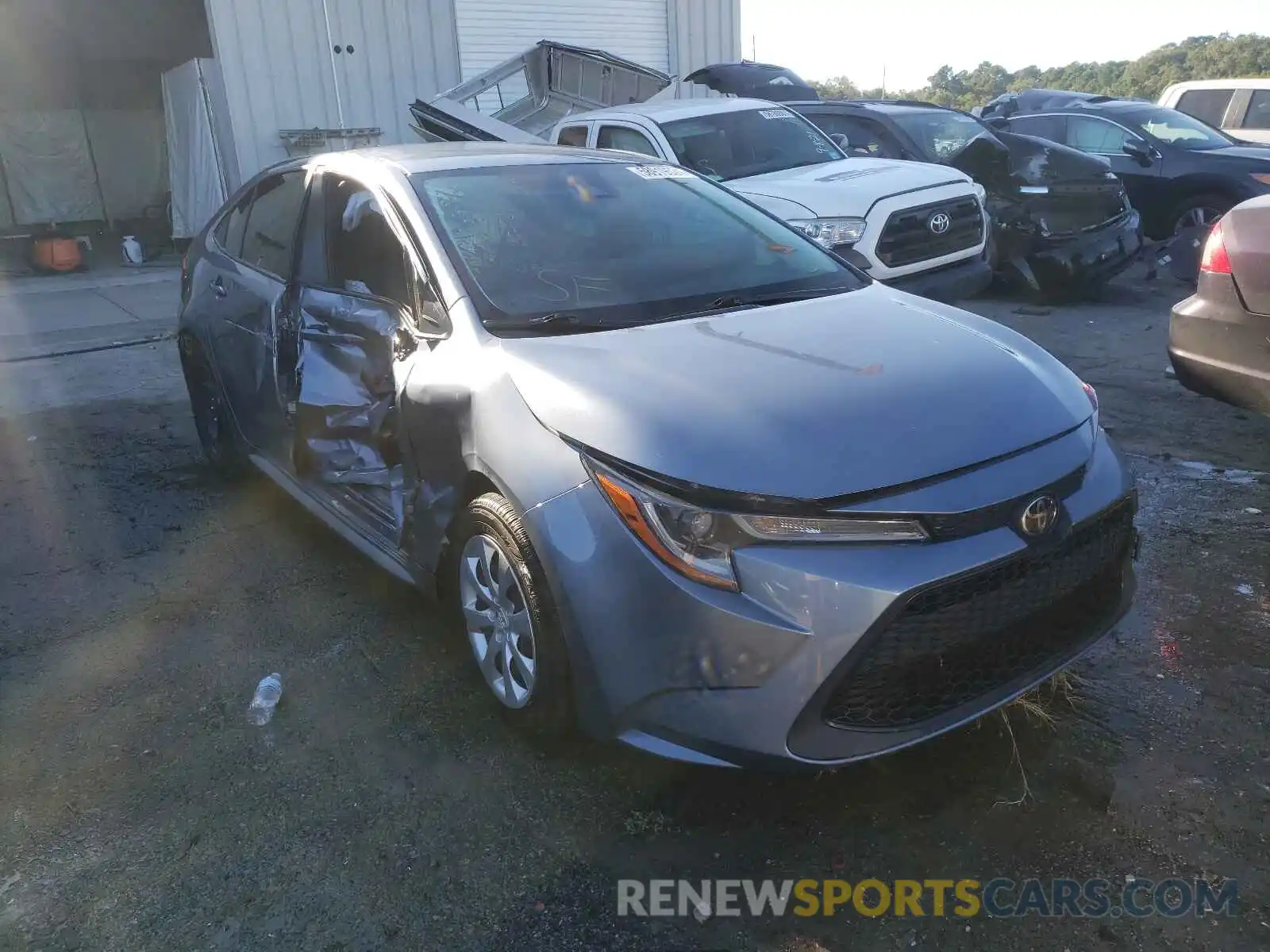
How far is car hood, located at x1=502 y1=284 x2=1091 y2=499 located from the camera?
2285 mm

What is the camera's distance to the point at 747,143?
780 centimetres

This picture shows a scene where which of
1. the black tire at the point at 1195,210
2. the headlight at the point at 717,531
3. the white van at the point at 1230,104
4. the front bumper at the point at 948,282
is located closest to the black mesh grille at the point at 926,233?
the front bumper at the point at 948,282

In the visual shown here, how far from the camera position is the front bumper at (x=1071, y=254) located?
819cm

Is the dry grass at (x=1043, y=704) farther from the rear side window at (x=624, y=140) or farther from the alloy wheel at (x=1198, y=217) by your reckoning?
the alloy wheel at (x=1198, y=217)

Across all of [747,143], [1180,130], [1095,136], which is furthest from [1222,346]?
[1095,136]

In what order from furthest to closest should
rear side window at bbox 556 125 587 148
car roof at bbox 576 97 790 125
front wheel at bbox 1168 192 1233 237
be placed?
front wheel at bbox 1168 192 1233 237 < rear side window at bbox 556 125 587 148 < car roof at bbox 576 97 790 125

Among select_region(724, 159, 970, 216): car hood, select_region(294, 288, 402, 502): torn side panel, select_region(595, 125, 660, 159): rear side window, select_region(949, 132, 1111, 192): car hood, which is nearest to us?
select_region(294, 288, 402, 502): torn side panel

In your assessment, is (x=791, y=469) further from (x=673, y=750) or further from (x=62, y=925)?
(x=62, y=925)

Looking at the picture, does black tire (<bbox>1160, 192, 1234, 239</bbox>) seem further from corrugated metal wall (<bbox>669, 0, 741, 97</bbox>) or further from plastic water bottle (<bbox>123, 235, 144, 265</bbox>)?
plastic water bottle (<bbox>123, 235, 144, 265</bbox>)

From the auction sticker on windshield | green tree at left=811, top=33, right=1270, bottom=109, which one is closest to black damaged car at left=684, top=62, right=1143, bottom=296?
the auction sticker on windshield

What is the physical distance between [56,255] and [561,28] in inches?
303

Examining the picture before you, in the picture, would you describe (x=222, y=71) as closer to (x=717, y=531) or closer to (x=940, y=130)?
(x=940, y=130)

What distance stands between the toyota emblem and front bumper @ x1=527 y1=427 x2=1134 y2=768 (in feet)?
0.10

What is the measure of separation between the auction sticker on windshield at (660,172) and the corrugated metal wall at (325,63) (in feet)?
32.4
